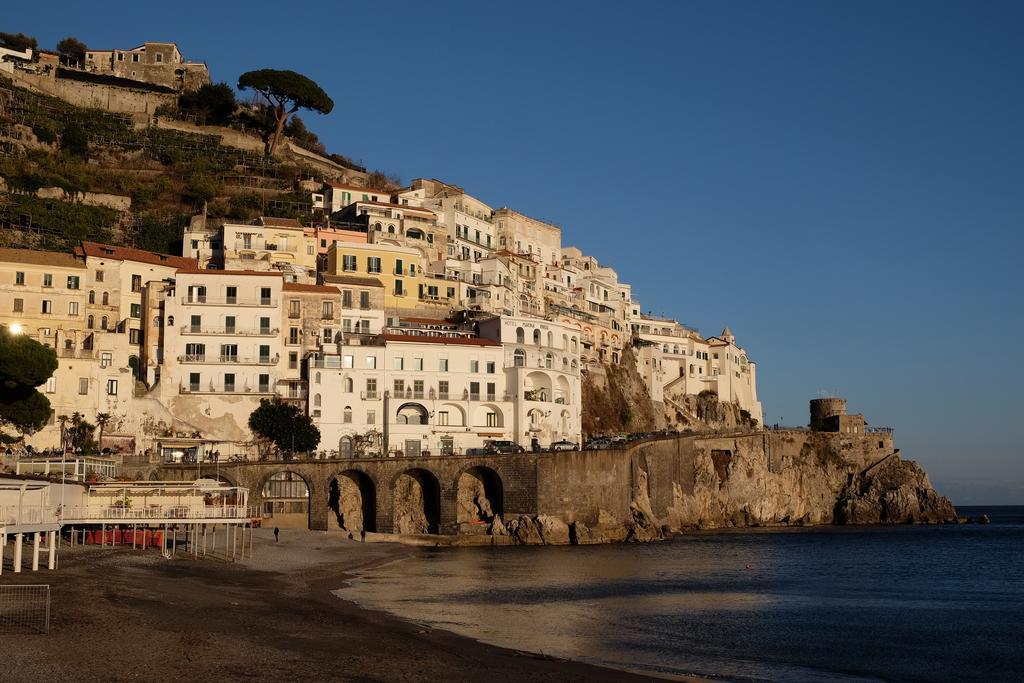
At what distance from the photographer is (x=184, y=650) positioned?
26.3m

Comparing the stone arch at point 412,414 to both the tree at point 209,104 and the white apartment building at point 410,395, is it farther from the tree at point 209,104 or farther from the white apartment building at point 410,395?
the tree at point 209,104

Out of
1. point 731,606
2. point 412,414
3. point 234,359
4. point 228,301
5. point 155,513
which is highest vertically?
point 228,301

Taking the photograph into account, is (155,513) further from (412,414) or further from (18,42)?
(18,42)

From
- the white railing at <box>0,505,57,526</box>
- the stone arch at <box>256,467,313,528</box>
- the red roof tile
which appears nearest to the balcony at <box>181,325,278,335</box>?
the red roof tile

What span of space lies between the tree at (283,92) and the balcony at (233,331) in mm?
45013

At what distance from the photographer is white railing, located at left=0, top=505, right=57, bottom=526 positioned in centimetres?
3562

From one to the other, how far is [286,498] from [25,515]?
108ft

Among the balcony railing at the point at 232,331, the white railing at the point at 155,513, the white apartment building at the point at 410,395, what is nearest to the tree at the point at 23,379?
the balcony railing at the point at 232,331

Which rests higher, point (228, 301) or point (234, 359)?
point (228, 301)

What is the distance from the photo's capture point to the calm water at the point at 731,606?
34812mm

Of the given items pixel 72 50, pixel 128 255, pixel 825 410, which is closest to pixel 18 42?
pixel 72 50

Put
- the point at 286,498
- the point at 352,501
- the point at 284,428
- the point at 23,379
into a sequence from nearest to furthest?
1. the point at 23,379
2. the point at 286,498
3. the point at 284,428
4. the point at 352,501

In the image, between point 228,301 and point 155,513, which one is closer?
point 155,513

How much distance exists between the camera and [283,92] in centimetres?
11512
